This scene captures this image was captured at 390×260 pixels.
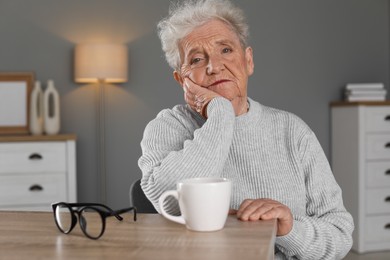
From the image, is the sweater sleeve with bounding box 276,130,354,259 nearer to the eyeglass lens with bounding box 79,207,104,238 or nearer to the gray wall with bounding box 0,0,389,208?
the eyeglass lens with bounding box 79,207,104,238

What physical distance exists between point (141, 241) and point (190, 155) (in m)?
0.38

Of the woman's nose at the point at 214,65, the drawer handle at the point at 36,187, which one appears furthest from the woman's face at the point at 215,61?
the drawer handle at the point at 36,187

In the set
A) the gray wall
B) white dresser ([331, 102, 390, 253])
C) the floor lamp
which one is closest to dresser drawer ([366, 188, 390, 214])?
white dresser ([331, 102, 390, 253])

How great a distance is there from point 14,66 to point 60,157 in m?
0.88

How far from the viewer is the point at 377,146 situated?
13.4ft

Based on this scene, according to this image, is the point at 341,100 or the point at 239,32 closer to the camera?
the point at 239,32

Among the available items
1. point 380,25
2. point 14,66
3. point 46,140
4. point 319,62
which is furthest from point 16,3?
point 380,25

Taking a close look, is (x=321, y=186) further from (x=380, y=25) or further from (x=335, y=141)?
(x=380, y=25)

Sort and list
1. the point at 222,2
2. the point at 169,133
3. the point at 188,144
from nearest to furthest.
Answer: the point at 188,144 → the point at 169,133 → the point at 222,2

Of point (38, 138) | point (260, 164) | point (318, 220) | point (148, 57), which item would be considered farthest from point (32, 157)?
point (318, 220)

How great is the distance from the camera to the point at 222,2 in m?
1.72

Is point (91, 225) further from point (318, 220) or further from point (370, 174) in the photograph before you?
point (370, 174)

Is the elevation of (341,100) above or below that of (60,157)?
above

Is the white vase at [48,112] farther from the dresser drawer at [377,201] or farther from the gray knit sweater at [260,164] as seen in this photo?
the gray knit sweater at [260,164]
